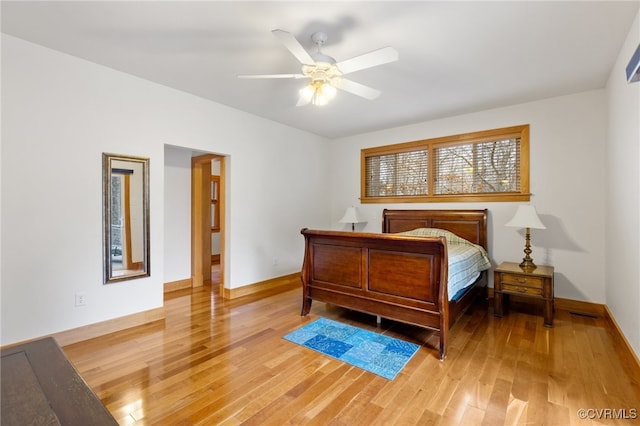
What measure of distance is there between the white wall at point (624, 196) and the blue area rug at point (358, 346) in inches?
71.7

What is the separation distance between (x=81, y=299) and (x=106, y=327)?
0.37 metres

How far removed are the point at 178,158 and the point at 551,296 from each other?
5.16m

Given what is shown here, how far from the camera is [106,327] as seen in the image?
2939 mm

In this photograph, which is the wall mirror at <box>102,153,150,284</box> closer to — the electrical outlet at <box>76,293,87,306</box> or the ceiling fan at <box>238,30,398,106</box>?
the electrical outlet at <box>76,293,87,306</box>

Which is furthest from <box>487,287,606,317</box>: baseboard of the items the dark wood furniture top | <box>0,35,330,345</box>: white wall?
<box>0,35,330,345</box>: white wall

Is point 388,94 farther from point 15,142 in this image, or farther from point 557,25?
point 15,142

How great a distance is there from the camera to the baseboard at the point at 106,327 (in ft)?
8.87

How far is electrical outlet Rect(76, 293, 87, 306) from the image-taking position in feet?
9.14

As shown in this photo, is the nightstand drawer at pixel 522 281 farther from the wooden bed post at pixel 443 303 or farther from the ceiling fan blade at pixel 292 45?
the ceiling fan blade at pixel 292 45

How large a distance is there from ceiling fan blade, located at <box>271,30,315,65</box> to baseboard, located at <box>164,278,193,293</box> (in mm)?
3843

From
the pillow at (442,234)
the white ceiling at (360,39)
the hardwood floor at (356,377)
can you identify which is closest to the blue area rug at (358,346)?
the hardwood floor at (356,377)

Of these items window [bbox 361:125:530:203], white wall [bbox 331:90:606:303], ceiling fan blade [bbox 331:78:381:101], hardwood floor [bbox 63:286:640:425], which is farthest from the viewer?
window [bbox 361:125:530:203]

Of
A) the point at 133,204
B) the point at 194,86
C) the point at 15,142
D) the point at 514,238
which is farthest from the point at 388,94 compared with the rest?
the point at 15,142

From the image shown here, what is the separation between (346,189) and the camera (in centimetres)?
577
